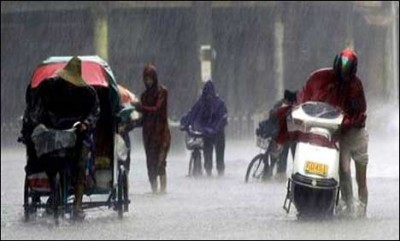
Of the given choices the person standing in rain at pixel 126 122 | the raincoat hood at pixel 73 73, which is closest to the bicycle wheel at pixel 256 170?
the person standing in rain at pixel 126 122

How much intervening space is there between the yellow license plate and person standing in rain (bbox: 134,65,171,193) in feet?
14.6

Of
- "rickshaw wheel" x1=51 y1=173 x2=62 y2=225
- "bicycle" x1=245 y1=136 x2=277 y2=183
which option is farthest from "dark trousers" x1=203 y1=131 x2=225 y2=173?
"rickshaw wheel" x1=51 y1=173 x2=62 y2=225

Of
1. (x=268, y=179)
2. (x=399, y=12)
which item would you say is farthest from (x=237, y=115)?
(x=268, y=179)

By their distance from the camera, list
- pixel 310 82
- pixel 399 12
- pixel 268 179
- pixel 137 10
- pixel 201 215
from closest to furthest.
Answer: pixel 310 82
pixel 201 215
pixel 268 179
pixel 137 10
pixel 399 12

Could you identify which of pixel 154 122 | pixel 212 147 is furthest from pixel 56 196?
pixel 212 147

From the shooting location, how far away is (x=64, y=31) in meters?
37.6

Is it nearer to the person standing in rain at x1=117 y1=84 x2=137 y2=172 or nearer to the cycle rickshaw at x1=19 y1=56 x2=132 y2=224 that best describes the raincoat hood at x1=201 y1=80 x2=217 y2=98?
the person standing in rain at x1=117 y1=84 x2=137 y2=172

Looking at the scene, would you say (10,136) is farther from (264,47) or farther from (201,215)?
(201,215)

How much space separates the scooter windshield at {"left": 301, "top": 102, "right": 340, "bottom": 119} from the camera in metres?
11.9

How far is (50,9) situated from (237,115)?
6205 mm

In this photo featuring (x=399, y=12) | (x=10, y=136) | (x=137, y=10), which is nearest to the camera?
(x=10, y=136)

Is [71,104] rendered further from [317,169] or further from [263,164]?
[263,164]

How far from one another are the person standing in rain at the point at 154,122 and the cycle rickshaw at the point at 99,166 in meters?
2.85

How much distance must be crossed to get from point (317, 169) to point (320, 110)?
1.81ft
